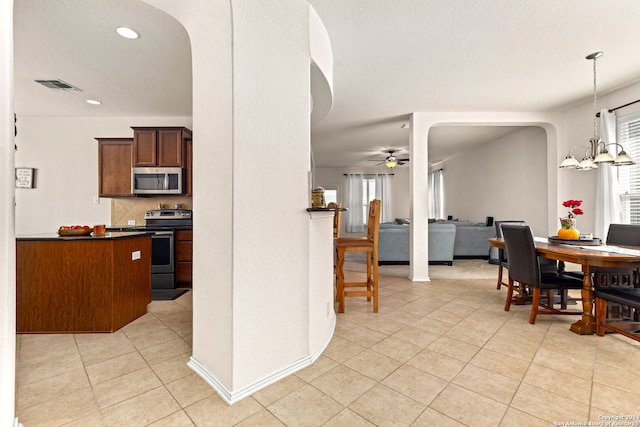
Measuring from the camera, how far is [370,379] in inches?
70.5

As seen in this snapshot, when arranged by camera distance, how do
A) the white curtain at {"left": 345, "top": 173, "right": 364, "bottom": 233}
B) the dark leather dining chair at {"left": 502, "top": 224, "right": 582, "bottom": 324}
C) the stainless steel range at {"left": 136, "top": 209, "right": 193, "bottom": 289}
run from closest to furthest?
the dark leather dining chair at {"left": 502, "top": 224, "right": 582, "bottom": 324}
the stainless steel range at {"left": 136, "top": 209, "right": 193, "bottom": 289}
the white curtain at {"left": 345, "top": 173, "right": 364, "bottom": 233}

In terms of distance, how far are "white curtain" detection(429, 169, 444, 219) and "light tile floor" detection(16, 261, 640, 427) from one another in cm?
676

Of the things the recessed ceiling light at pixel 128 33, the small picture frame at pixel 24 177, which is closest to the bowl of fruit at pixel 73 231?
the recessed ceiling light at pixel 128 33

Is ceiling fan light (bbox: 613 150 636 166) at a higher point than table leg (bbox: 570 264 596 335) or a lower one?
higher

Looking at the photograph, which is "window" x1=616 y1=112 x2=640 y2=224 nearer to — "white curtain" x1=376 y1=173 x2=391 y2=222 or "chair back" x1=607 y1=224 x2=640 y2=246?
"chair back" x1=607 y1=224 x2=640 y2=246

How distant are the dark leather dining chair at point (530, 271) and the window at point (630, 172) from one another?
166 cm

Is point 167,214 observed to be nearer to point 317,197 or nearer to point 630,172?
point 317,197

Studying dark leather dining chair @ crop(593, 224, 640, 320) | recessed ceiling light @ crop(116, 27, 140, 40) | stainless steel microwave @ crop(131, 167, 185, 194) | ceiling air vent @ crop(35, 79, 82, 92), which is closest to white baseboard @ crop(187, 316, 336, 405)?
dark leather dining chair @ crop(593, 224, 640, 320)

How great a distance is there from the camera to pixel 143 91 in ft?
11.7

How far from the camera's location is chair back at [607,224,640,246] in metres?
2.85

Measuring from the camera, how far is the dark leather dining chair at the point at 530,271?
2586 mm

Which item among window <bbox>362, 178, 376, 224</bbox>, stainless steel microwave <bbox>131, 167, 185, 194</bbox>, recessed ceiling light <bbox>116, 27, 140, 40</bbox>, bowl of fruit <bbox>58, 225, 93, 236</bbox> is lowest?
bowl of fruit <bbox>58, 225, 93, 236</bbox>

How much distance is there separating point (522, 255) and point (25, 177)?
21.9 feet

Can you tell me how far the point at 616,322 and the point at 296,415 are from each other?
9.33ft
